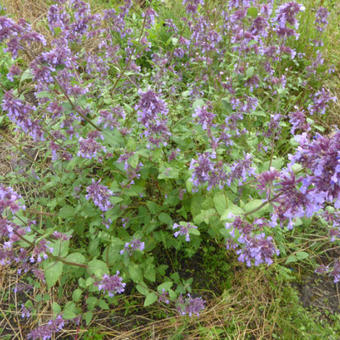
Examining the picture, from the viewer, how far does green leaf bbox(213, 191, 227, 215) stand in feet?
6.79

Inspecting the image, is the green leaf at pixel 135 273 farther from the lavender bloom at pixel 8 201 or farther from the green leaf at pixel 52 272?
→ the lavender bloom at pixel 8 201

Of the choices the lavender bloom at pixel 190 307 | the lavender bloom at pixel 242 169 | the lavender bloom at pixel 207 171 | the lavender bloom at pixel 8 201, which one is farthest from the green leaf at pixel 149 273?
the lavender bloom at pixel 8 201

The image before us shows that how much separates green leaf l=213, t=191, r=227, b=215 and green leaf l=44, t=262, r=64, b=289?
1.11 metres

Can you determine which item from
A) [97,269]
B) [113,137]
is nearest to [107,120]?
[113,137]

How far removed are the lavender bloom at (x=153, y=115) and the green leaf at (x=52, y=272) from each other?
106cm

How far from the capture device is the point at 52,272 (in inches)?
76.0

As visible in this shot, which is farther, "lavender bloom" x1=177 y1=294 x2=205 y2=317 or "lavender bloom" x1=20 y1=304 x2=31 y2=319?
"lavender bloom" x1=20 y1=304 x2=31 y2=319

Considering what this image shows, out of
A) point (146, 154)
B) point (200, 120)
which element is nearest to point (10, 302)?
point (146, 154)

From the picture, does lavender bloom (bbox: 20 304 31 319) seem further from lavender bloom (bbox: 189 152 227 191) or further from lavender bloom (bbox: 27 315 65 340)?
lavender bloom (bbox: 189 152 227 191)

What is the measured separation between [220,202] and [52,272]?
3.93 ft

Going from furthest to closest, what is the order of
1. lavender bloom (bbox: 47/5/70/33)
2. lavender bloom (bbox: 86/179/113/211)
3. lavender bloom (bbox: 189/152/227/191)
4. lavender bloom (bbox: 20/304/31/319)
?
lavender bloom (bbox: 47/5/70/33) < lavender bloom (bbox: 20/304/31/319) < lavender bloom (bbox: 86/179/113/211) < lavender bloom (bbox: 189/152/227/191)

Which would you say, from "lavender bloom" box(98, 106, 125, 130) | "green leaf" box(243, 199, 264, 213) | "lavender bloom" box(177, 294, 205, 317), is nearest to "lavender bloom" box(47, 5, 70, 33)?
"lavender bloom" box(98, 106, 125, 130)

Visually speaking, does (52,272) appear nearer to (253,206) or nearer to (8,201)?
(8,201)

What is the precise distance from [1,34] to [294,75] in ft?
12.2
